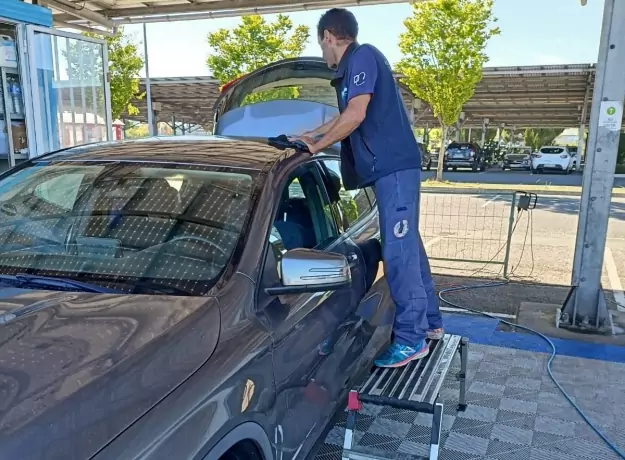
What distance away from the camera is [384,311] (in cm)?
317

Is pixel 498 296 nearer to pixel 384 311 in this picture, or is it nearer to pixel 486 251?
pixel 486 251

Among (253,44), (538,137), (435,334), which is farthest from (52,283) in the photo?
(538,137)

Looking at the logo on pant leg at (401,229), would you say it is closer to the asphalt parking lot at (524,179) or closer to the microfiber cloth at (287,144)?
the microfiber cloth at (287,144)

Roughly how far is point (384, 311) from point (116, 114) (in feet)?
70.3

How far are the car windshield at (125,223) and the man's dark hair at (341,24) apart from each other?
1163mm

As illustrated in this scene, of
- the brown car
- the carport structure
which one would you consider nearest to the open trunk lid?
the brown car

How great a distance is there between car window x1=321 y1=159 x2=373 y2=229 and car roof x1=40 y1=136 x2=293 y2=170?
58 cm

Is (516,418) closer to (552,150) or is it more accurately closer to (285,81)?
(285,81)

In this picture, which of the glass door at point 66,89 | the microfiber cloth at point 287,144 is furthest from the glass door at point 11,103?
the microfiber cloth at point 287,144

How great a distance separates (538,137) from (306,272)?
73.9 metres

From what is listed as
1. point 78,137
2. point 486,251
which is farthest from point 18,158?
point 486,251

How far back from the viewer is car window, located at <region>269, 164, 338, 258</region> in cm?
249

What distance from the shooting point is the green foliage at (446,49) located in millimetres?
18781

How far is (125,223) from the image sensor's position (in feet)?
7.71
